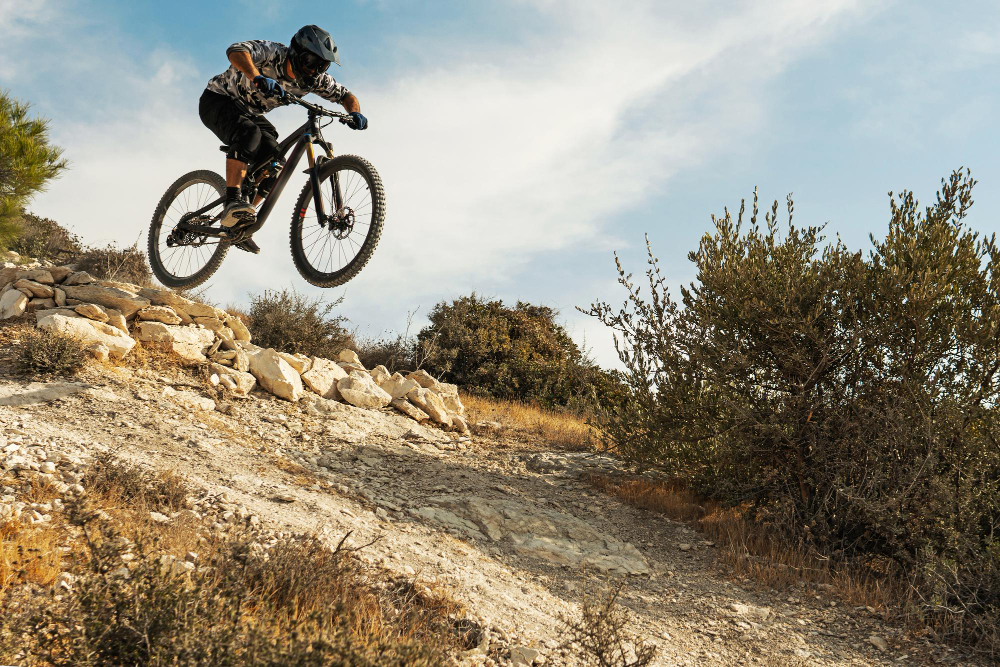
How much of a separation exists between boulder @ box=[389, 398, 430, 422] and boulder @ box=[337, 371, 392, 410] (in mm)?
145

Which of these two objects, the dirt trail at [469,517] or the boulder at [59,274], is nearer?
the dirt trail at [469,517]

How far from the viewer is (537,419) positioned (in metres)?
14.0

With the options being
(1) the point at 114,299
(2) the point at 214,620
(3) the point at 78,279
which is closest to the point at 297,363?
(1) the point at 114,299

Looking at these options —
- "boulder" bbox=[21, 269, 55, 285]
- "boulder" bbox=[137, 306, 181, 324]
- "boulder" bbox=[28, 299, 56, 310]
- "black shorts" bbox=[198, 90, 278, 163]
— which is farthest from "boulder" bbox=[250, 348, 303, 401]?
"black shorts" bbox=[198, 90, 278, 163]

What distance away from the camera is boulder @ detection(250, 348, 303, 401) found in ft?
35.2

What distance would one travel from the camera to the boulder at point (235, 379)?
10.3m

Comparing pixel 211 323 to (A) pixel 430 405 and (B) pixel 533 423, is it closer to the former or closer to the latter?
(A) pixel 430 405

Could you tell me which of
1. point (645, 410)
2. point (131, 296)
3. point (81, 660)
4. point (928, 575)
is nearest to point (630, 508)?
point (645, 410)

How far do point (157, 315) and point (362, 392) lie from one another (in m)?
3.44

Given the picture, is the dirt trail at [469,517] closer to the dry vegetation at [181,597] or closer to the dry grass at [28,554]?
the dry vegetation at [181,597]

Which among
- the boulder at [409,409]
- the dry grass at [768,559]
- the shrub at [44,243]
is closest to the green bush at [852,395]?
the dry grass at [768,559]

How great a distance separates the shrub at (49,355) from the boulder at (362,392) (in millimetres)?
3914

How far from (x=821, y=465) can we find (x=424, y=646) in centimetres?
644

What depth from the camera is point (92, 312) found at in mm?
10289
